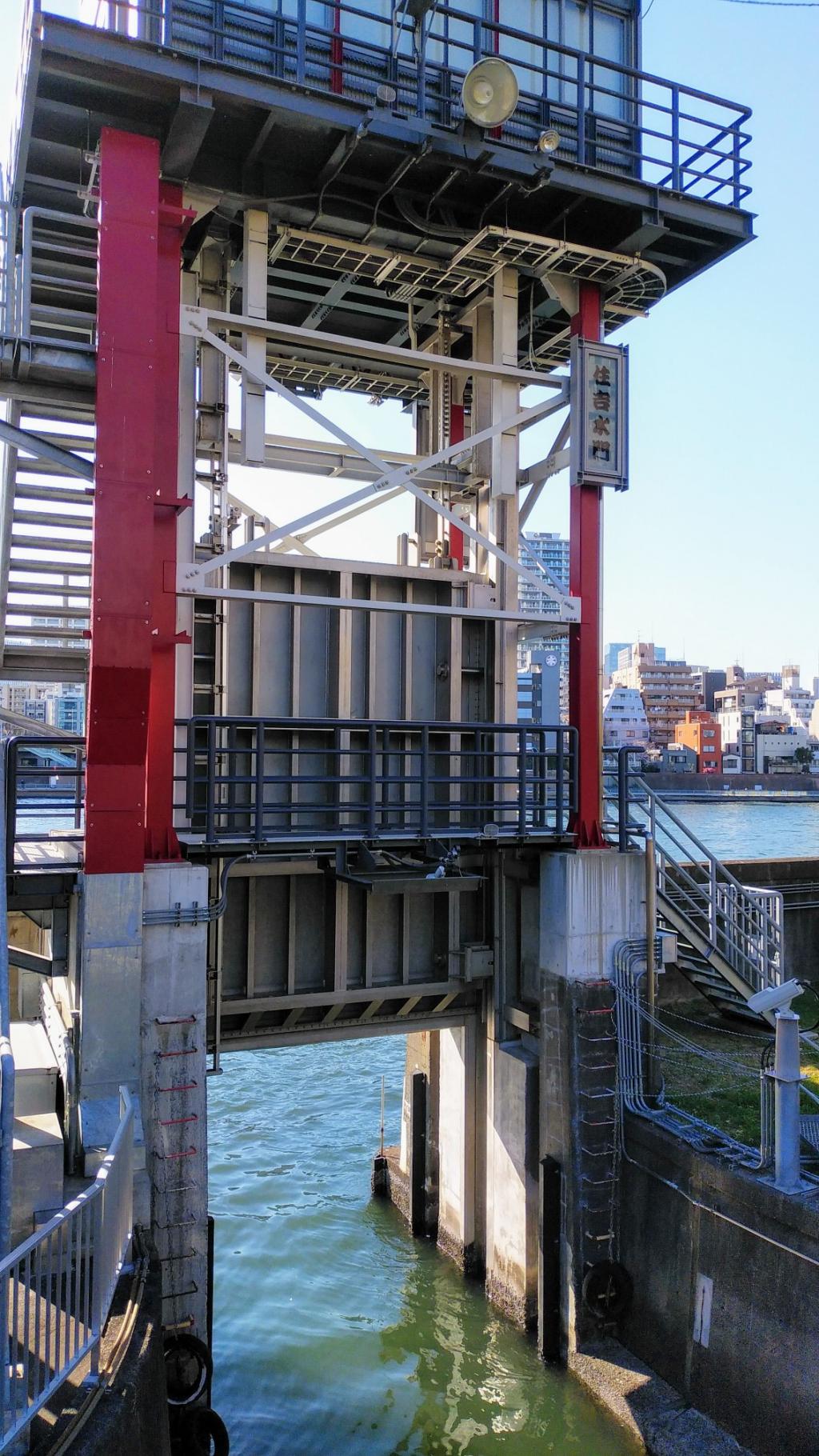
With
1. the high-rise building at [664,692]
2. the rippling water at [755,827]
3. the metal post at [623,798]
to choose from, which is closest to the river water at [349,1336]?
the metal post at [623,798]

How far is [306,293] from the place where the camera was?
504 inches

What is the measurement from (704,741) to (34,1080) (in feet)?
432

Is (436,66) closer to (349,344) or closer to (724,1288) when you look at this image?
(349,344)

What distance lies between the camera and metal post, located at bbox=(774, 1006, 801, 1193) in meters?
8.23

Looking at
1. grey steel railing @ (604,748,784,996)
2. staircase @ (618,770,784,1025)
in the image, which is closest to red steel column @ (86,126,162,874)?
grey steel railing @ (604,748,784,996)

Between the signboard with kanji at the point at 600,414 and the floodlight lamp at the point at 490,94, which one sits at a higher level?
the floodlight lamp at the point at 490,94

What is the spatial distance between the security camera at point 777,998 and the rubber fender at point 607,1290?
323 centimetres

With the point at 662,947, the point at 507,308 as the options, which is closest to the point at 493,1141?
the point at 662,947

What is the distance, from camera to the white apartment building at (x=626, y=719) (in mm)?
139375

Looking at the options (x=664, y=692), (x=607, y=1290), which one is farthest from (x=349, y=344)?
(x=664, y=692)

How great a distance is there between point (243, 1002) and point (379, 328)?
9583 millimetres

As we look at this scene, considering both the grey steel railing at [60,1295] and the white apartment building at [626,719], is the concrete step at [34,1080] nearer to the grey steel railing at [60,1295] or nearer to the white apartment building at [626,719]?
the grey steel railing at [60,1295]

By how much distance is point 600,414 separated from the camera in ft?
37.9

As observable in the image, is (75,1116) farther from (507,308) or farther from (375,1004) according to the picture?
(507,308)
